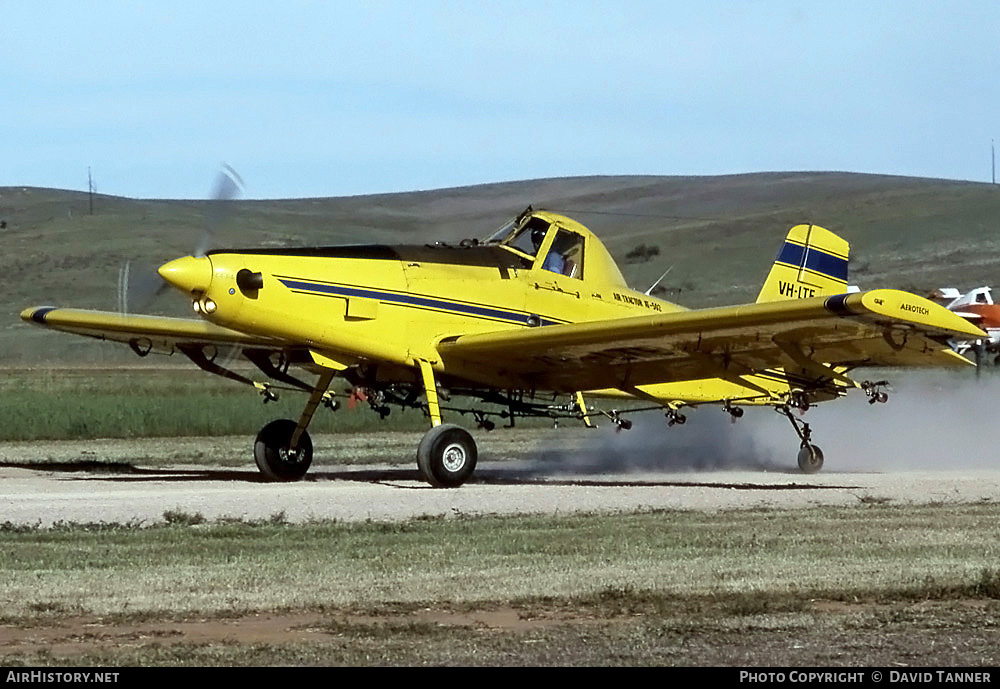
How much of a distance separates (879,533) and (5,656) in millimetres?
7453

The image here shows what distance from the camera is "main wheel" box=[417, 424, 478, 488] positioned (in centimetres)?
1761

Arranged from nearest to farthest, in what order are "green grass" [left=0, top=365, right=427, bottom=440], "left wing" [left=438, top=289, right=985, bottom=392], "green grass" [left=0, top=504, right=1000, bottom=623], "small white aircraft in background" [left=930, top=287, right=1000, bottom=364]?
1. "green grass" [left=0, top=504, right=1000, bottom=623]
2. "left wing" [left=438, top=289, right=985, bottom=392]
3. "green grass" [left=0, top=365, right=427, bottom=440]
4. "small white aircraft in background" [left=930, top=287, right=1000, bottom=364]

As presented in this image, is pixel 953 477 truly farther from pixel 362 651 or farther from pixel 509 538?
pixel 362 651

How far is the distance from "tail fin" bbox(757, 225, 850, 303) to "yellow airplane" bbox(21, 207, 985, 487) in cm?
162

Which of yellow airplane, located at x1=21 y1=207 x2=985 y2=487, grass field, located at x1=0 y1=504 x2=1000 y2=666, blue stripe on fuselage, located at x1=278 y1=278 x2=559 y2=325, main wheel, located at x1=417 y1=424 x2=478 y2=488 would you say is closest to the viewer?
grass field, located at x1=0 y1=504 x2=1000 y2=666

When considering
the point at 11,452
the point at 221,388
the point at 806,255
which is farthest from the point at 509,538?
the point at 221,388

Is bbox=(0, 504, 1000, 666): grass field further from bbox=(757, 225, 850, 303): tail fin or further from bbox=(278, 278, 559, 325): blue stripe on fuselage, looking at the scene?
A: bbox=(757, 225, 850, 303): tail fin

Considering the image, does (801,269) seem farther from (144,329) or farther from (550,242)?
(144,329)

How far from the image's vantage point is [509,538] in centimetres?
1239

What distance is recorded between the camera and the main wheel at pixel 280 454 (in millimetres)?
19438

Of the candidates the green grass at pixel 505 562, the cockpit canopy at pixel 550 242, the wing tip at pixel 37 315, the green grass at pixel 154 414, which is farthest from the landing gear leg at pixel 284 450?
the green grass at pixel 154 414

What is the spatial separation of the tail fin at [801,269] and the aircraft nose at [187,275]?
9095 millimetres

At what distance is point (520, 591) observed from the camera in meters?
9.51

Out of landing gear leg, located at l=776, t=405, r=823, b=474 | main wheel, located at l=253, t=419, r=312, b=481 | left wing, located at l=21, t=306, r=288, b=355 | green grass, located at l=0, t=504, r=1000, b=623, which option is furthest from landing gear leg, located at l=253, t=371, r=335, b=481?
landing gear leg, located at l=776, t=405, r=823, b=474
